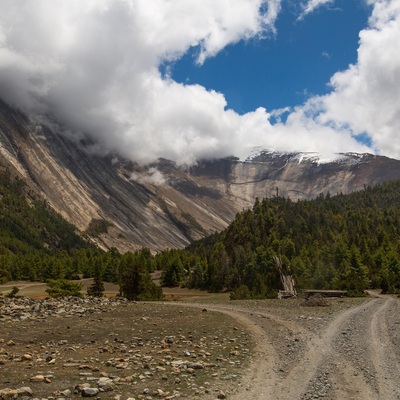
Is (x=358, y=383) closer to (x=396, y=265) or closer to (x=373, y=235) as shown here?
(x=396, y=265)

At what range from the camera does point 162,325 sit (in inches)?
1007

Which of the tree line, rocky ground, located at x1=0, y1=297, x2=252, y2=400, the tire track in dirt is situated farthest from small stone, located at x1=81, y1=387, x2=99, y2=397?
the tree line

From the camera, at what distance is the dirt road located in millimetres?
12547

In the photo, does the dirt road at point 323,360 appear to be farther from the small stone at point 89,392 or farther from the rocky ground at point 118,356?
the small stone at point 89,392

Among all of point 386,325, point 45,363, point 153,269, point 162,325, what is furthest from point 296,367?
point 153,269

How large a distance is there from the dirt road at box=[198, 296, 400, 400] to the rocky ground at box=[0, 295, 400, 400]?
0.05 m

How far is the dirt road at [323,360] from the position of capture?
12547 millimetres

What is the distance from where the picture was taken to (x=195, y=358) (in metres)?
16.5

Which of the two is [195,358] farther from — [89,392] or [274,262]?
[274,262]

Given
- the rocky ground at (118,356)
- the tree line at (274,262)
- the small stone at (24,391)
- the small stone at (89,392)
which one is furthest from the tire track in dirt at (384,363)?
the tree line at (274,262)

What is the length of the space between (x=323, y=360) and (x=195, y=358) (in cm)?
576

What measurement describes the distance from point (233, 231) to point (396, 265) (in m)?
91.8

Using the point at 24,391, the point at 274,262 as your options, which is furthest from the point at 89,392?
the point at 274,262

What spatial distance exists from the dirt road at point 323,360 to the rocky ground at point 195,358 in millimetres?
46
